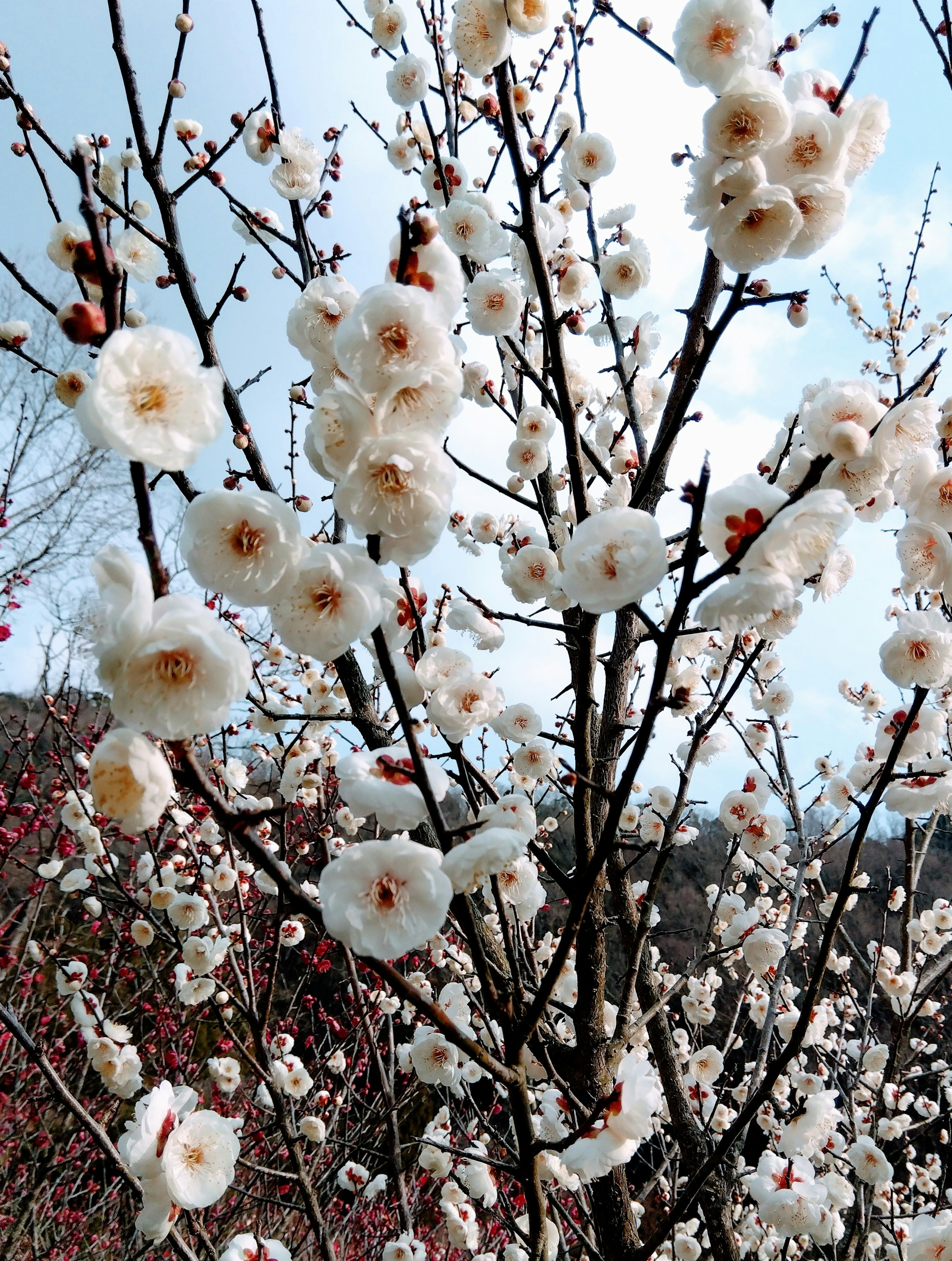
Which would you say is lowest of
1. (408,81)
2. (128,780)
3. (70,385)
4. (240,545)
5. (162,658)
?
(128,780)

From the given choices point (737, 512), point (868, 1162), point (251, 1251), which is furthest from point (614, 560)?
point (868, 1162)

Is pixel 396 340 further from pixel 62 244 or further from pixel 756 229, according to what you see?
pixel 62 244

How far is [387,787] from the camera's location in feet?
3.08

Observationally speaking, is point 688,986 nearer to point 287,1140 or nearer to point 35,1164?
point 287,1140

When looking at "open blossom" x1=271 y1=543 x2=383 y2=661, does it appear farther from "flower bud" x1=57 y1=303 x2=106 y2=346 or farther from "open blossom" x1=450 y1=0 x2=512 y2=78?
"open blossom" x1=450 y1=0 x2=512 y2=78

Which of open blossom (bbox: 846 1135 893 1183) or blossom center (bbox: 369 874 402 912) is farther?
open blossom (bbox: 846 1135 893 1183)

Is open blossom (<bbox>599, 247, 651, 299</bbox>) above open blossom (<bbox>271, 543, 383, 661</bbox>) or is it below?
above

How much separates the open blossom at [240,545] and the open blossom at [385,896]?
1.15 ft

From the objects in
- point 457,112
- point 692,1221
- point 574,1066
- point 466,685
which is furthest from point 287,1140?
point 457,112

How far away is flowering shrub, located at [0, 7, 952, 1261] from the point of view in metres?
0.88

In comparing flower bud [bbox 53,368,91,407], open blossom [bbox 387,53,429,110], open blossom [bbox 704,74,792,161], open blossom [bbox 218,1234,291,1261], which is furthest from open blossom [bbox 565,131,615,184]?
open blossom [bbox 218,1234,291,1261]

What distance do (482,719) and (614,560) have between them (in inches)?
23.5

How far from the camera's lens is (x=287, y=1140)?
2.28 meters

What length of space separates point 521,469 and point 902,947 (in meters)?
3.39
